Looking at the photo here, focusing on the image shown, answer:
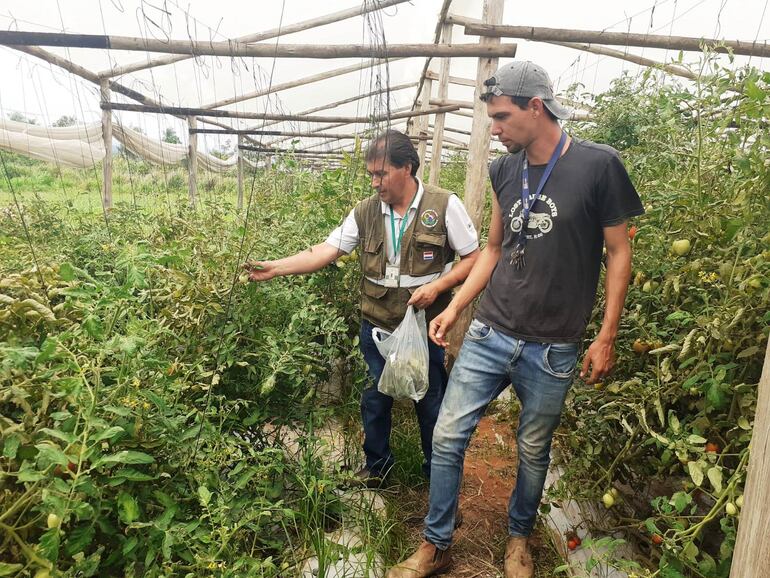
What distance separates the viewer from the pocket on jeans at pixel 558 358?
199 cm

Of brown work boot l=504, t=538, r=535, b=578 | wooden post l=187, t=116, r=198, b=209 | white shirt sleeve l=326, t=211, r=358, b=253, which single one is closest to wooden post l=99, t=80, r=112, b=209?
wooden post l=187, t=116, r=198, b=209

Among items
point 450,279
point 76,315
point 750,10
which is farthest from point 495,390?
point 750,10

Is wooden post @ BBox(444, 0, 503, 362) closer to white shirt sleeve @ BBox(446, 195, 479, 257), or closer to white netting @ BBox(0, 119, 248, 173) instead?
white shirt sleeve @ BBox(446, 195, 479, 257)

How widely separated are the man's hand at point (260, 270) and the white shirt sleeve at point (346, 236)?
45 centimetres

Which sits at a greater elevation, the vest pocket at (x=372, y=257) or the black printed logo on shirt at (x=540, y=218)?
the black printed logo on shirt at (x=540, y=218)

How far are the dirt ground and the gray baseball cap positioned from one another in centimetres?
187

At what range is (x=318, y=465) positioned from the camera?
A: 2230 millimetres

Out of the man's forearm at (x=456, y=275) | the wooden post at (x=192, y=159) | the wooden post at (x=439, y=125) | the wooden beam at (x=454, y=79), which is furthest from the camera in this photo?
the wooden beam at (x=454, y=79)

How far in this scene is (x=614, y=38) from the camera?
2740 mm

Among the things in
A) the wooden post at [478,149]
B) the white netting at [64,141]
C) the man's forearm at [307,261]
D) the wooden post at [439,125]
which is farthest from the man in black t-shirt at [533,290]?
the white netting at [64,141]

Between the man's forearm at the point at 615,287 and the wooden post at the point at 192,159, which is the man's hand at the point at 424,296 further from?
the wooden post at the point at 192,159

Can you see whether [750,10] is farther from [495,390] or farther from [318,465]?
[318,465]

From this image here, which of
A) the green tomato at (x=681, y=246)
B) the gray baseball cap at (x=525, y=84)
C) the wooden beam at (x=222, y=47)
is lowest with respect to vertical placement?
the green tomato at (x=681, y=246)

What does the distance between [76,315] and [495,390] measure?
5.03ft
